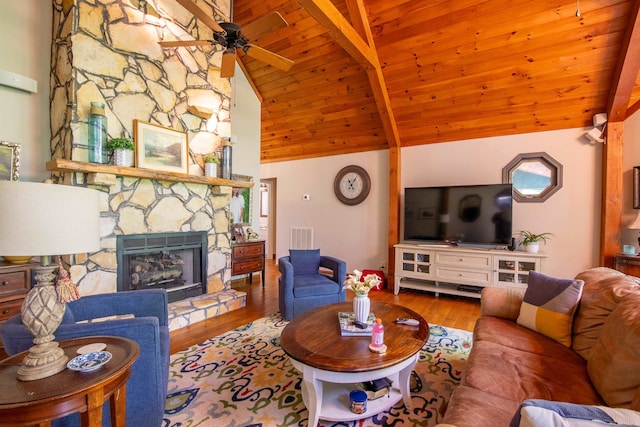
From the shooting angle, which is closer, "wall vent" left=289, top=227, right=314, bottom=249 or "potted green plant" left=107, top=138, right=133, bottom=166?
"potted green plant" left=107, top=138, right=133, bottom=166

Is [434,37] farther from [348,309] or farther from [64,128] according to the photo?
[64,128]

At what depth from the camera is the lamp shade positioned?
1020mm

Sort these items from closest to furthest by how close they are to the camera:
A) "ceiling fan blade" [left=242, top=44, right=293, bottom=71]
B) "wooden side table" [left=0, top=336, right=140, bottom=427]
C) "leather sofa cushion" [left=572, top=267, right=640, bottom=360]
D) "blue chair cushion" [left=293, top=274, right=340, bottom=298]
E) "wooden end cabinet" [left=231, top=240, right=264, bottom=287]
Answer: "wooden side table" [left=0, top=336, right=140, bottom=427], "leather sofa cushion" [left=572, top=267, right=640, bottom=360], "ceiling fan blade" [left=242, top=44, right=293, bottom=71], "blue chair cushion" [left=293, top=274, right=340, bottom=298], "wooden end cabinet" [left=231, top=240, right=264, bottom=287]

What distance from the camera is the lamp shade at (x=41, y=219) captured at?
1.02 metres

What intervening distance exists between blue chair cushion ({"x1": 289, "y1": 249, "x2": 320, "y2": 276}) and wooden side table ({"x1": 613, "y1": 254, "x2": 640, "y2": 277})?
349 cm

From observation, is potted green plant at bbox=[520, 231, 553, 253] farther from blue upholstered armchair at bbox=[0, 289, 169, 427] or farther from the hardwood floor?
blue upholstered armchair at bbox=[0, 289, 169, 427]

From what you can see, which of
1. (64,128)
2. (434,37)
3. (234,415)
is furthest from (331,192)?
(234,415)

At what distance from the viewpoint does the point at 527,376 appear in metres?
1.45

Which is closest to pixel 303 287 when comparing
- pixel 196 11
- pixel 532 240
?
pixel 196 11

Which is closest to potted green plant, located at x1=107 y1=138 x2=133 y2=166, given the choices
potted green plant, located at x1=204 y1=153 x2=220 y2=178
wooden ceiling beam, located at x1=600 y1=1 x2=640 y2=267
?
potted green plant, located at x1=204 y1=153 x2=220 y2=178

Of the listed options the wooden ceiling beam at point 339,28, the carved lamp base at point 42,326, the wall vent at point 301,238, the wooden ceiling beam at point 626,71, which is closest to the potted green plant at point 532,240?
the wooden ceiling beam at point 626,71

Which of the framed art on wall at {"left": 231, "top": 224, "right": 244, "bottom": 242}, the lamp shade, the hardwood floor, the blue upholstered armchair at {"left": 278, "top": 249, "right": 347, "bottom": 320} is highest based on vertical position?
the lamp shade

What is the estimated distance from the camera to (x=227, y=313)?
3.53 meters

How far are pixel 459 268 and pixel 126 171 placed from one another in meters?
4.21
